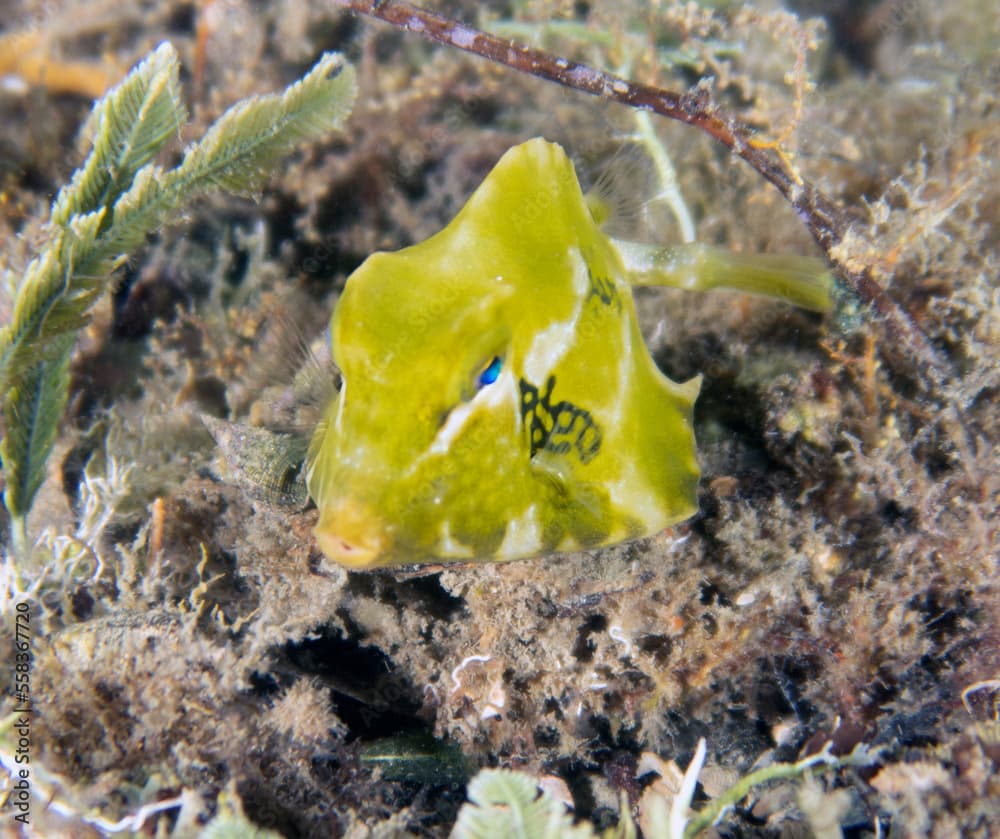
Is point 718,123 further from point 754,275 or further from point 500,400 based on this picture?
point 500,400

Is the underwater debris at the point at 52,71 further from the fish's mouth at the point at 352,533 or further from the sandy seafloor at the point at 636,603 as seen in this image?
the fish's mouth at the point at 352,533

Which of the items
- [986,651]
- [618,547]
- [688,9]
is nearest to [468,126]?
[688,9]

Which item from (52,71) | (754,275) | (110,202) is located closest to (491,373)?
(754,275)

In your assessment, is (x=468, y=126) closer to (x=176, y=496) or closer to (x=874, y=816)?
(x=176, y=496)

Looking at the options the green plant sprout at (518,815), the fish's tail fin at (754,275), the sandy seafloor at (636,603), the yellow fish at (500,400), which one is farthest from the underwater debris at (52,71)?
the green plant sprout at (518,815)

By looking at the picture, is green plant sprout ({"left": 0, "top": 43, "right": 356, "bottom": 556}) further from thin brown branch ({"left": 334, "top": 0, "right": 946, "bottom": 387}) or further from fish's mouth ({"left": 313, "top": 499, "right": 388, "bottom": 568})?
fish's mouth ({"left": 313, "top": 499, "right": 388, "bottom": 568})

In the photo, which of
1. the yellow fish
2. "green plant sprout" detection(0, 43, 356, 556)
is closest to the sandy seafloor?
"green plant sprout" detection(0, 43, 356, 556)
